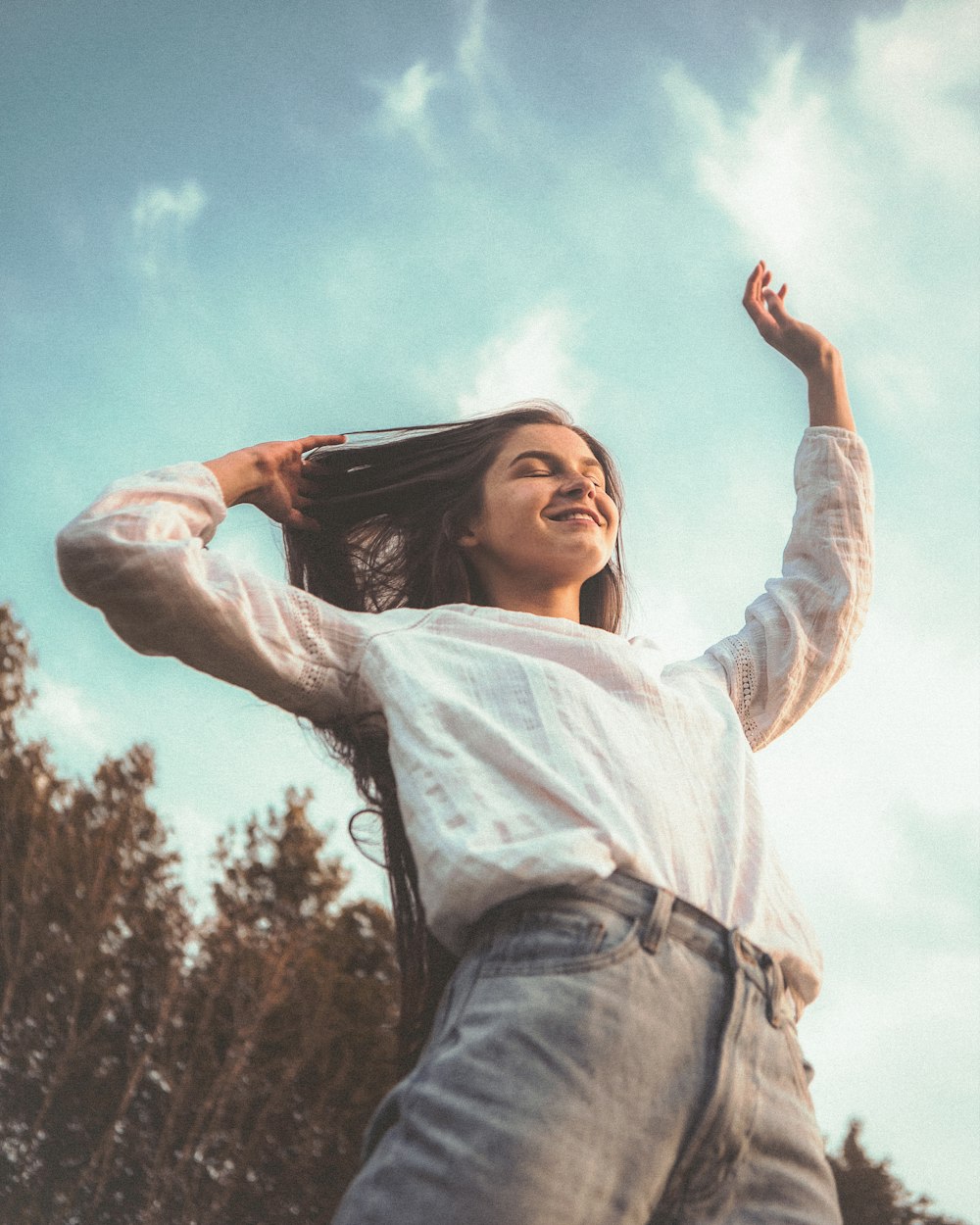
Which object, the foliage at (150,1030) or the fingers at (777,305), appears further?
the foliage at (150,1030)

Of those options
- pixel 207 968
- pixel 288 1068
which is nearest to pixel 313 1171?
pixel 288 1068

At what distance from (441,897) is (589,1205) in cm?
43

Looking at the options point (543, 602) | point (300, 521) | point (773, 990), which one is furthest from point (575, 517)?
point (773, 990)

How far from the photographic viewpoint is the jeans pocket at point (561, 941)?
1.47 m

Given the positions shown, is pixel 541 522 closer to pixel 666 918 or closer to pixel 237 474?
pixel 237 474

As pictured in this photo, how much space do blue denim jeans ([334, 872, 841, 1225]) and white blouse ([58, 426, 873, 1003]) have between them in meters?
0.09

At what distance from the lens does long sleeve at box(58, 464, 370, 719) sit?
1901 mm

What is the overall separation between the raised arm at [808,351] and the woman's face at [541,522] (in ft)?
1.79

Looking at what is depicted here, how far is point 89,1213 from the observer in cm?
1243

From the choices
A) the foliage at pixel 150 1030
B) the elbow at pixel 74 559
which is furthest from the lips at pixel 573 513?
the foliage at pixel 150 1030

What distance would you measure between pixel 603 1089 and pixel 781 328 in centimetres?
199

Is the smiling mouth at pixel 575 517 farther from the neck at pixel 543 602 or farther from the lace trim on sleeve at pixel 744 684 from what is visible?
the lace trim on sleeve at pixel 744 684

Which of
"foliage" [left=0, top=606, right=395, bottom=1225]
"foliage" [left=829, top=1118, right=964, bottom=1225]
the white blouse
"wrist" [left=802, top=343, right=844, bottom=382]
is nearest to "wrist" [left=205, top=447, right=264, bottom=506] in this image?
the white blouse

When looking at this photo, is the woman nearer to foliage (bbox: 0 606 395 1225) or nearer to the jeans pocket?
the jeans pocket
